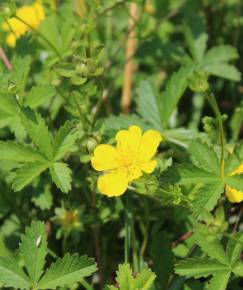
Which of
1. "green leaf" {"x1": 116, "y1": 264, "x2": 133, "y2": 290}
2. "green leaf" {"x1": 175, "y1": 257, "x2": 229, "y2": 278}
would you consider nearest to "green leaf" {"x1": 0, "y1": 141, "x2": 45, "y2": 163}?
"green leaf" {"x1": 116, "y1": 264, "x2": 133, "y2": 290}

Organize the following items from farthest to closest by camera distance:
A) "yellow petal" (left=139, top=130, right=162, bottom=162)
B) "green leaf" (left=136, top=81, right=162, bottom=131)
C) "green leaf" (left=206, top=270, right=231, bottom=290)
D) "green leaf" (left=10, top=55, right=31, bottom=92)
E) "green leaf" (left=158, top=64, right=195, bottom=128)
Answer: "green leaf" (left=136, top=81, right=162, bottom=131), "green leaf" (left=158, top=64, right=195, bottom=128), "green leaf" (left=10, top=55, right=31, bottom=92), "yellow petal" (left=139, top=130, right=162, bottom=162), "green leaf" (left=206, top=270, right=231, bottom=290)

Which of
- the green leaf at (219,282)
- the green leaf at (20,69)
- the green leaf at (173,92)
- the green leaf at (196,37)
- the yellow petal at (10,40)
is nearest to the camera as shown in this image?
the green leaf at (219,282)

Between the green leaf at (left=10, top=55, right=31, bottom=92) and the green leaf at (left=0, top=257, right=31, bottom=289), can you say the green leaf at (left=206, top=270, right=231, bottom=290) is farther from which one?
the green leaf at (left=10, top=55, right=31, bottom=92)

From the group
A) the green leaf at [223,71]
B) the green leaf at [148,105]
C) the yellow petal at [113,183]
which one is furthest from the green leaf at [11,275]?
the green leaf at [223,71]

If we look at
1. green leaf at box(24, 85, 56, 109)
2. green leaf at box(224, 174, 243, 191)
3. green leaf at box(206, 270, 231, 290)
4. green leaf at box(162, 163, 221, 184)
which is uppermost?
green leaf at box(24, 85, 56, 109)

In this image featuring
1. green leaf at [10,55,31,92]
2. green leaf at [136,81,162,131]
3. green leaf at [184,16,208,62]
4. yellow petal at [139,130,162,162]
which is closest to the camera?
yellow petal at [139,130,162,162]

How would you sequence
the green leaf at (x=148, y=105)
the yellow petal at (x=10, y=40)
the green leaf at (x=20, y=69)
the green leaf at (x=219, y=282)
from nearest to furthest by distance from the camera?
1. the green leaf at (x=219, y=282)
2. the green leaf at (x=20, y=69)
3. the green leaf at (x=148, y=105)
4. the yellow petal at (x=10, y=40)

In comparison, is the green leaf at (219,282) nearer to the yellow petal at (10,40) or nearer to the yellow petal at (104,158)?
the yellow petal at (104,158)
